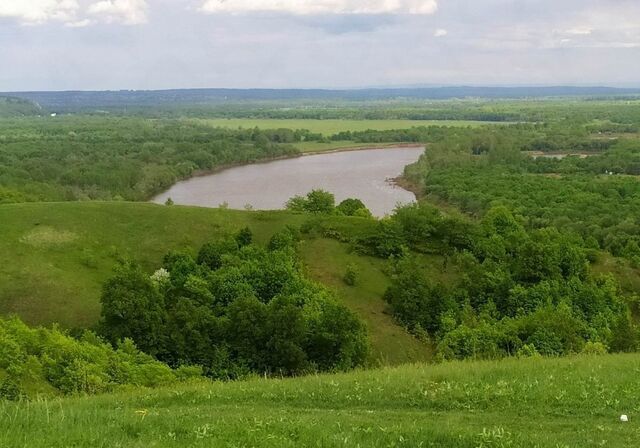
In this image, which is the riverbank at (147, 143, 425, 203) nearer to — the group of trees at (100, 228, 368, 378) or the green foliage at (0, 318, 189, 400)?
the group of trees at (100, 228, 368, 378)

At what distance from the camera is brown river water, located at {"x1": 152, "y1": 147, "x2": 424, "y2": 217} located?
7794 cm

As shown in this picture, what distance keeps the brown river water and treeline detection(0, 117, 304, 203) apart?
4.42 meters

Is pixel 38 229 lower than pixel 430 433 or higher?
lower

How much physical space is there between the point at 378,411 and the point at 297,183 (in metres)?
81.6

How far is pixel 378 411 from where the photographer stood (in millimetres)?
10969

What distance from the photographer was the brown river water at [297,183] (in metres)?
77.9

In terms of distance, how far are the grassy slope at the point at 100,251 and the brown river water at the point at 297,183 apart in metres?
24.0

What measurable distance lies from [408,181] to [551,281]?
58595 mm

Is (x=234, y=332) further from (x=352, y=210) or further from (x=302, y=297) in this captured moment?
(x=352, y=210)

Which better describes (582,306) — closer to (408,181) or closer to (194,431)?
(194,431)

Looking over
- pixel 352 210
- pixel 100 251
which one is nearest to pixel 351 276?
pixel 352 210

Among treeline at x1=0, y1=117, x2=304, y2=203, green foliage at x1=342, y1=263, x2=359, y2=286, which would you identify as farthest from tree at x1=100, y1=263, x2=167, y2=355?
treeline at x1=0, y1=117, x2=304, y2=203

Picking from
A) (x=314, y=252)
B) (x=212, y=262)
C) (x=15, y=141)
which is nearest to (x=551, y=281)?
(x=314, y=252)

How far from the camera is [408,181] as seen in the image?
95.8m
